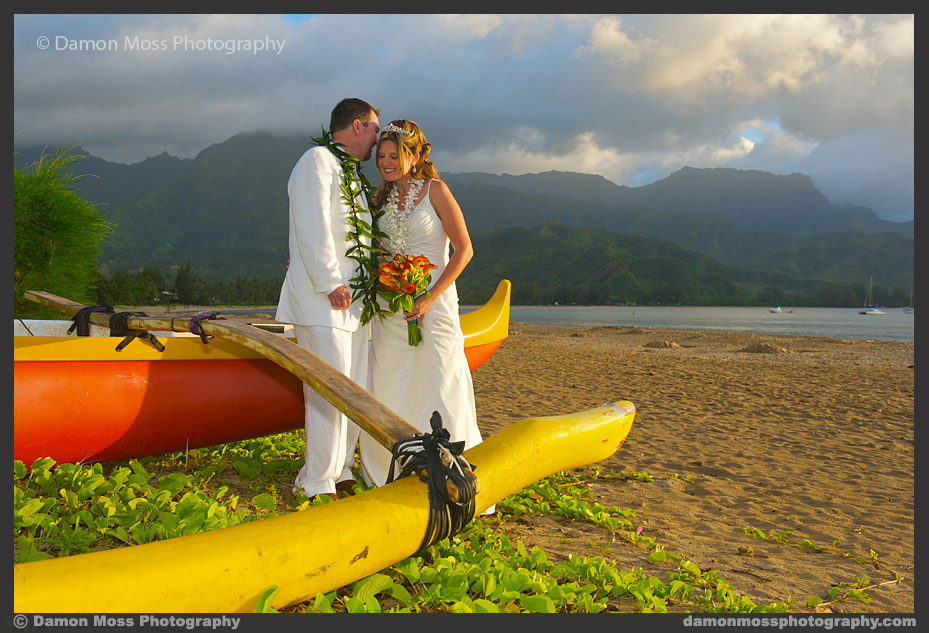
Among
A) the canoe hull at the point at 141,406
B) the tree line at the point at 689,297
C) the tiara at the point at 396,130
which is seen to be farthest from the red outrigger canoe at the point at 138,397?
the tree line at the point at 689,297

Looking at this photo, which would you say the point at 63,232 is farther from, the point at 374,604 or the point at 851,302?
the point at 851,302

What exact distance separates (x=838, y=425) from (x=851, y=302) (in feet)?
540

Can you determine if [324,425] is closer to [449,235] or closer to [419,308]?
[419,308]

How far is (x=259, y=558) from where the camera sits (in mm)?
1792

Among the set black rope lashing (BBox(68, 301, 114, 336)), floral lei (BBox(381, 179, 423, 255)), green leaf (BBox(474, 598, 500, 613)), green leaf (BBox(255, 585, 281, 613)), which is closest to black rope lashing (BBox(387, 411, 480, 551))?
green leaf (BBox(474, 598, 500, 613))

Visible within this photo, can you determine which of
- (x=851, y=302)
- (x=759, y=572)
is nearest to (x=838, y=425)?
(x=759, y=572)

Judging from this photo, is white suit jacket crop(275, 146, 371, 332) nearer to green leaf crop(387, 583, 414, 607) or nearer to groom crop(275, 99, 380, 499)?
groom crop(275, 99, 380, 499)

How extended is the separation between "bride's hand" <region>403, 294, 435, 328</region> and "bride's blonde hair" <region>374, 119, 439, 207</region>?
0.82 metres

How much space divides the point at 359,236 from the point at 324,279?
1.60 feet

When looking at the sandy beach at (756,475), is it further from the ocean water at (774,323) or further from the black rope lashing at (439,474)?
the ocean water at (774,323)

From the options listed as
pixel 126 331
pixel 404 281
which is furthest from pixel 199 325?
pixel 404 281

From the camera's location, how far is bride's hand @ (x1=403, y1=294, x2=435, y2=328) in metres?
3.47

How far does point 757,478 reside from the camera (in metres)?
4.69

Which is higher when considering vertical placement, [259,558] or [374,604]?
[259,558]
